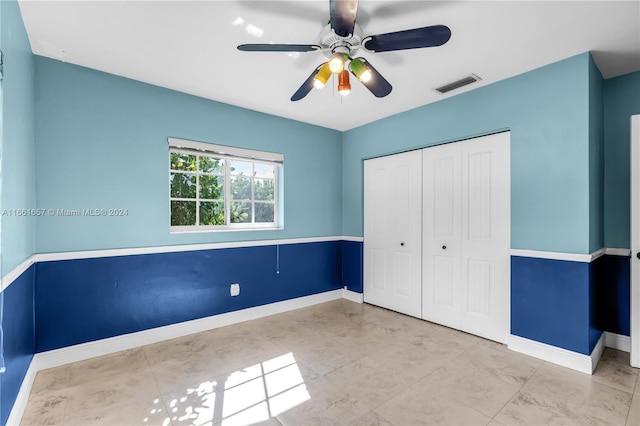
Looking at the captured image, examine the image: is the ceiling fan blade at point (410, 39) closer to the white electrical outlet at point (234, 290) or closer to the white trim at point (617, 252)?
the white trim at point (617, 252)

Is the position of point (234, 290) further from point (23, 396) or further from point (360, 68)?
point (360, 68)

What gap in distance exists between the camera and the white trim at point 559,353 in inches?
93.2

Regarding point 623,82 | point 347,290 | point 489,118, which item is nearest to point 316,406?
point 347,290

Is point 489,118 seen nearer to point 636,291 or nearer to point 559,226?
point 559,226

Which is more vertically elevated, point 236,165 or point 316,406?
point 236,165

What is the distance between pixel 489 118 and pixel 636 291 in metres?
1.91

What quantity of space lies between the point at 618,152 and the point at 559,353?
190 centimetres

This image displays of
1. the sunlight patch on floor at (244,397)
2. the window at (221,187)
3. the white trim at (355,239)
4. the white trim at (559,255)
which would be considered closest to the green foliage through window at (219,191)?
the window at (221,187)

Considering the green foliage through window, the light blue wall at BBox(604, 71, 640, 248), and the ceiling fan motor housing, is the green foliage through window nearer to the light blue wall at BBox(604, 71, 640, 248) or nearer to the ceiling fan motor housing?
the ceiling fan motor housing

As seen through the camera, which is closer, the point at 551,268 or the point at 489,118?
the point at 551,268

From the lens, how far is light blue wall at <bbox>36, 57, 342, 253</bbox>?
248 cm

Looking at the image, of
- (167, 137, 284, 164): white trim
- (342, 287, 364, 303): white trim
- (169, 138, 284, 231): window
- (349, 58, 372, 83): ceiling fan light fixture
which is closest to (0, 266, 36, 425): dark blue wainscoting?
(169, 138, 284, 231): window

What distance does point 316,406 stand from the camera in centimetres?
196

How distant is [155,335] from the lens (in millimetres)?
2922
